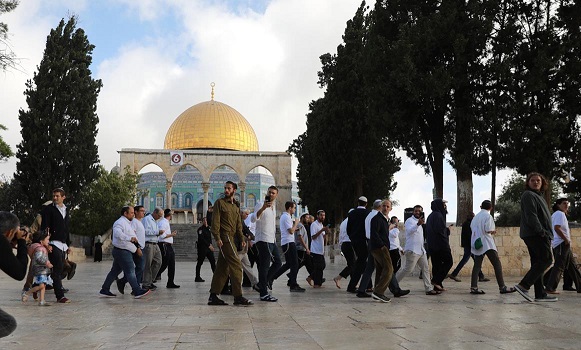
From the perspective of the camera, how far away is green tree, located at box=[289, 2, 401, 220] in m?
24.4

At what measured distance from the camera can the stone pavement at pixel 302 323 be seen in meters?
5.02

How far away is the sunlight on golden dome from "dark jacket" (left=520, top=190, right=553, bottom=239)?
51.0m

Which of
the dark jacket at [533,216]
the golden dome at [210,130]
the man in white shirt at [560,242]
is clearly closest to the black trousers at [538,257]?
the dark jacket at [533,216]

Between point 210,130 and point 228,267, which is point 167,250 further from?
point 210,130

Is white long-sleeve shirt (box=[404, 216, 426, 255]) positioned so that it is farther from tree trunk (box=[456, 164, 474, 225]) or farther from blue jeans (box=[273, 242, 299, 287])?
tree trunk (box=[456, 164, 474, 225])

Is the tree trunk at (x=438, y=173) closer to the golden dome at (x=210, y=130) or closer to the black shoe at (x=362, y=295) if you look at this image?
the black shoe at (x=362, y=295)

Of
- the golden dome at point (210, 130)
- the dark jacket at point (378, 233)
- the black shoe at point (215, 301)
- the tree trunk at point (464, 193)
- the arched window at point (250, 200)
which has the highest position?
the golden dome at point (210, 130)

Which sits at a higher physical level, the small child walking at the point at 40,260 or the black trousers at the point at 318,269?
the small child walking at the point at 40,260

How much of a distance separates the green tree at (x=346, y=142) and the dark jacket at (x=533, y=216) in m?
15.3

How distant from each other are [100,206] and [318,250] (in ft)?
98.1

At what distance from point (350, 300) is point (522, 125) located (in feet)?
33.4

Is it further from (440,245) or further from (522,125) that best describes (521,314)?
(522,125)

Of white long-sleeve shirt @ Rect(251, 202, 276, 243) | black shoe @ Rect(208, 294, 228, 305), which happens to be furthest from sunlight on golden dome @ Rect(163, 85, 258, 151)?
black shoe @ Rect(208, 294, 228, 305)

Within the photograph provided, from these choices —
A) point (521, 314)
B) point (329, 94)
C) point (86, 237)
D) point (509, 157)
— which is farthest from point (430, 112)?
point (86, 237)
